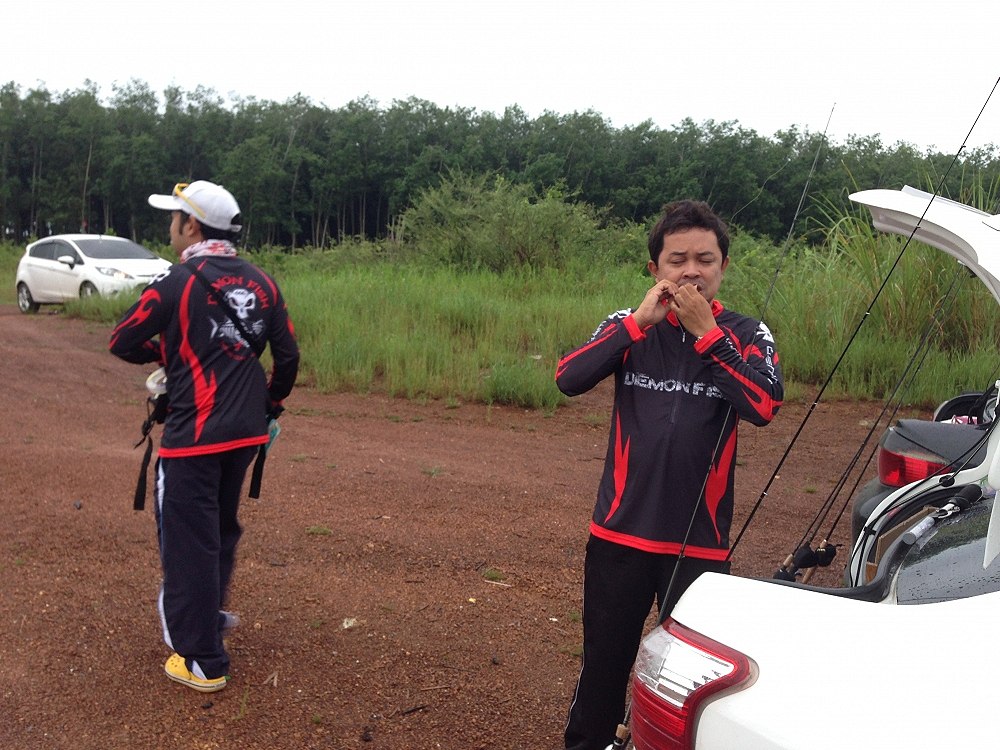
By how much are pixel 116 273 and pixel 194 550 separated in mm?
15955

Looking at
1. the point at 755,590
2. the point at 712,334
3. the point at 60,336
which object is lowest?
the point at 60,336

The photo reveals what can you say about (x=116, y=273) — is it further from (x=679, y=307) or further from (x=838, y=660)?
(x=838, y=660)

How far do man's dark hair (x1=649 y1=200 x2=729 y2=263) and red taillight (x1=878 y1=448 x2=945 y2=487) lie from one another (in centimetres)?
132

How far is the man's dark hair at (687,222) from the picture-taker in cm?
284

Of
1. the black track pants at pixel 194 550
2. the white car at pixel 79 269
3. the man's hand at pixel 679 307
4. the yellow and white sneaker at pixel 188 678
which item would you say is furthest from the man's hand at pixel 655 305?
the white car at pixel 79 269

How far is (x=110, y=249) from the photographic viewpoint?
64.7 feet

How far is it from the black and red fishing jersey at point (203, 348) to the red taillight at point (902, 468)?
2356mm

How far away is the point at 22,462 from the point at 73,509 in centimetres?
148

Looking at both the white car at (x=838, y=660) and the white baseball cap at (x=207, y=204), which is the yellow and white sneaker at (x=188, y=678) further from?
the white car at (x=838, y=660)

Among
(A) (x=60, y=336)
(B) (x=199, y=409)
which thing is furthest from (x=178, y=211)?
(A) (x=60, y=336)

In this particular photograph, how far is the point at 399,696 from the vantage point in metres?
3.95

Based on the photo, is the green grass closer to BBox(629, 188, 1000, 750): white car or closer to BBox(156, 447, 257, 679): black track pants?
BBox(156, 447, 257, 679): black track pants

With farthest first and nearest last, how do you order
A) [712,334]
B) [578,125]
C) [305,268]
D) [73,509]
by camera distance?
1. [578,125]
2. [305,268]
3. [73,509]
4. [712,334]

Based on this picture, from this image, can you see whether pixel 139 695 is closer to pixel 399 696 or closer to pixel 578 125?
pixel 399 696
